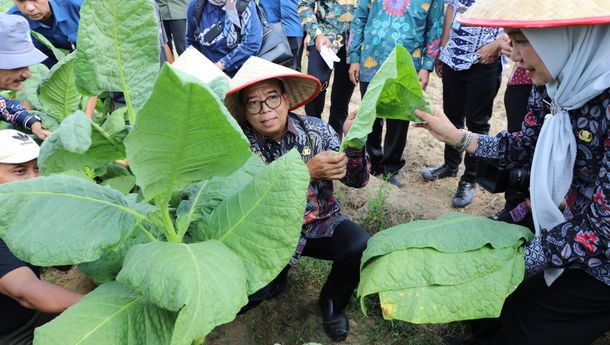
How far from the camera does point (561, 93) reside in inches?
66.0

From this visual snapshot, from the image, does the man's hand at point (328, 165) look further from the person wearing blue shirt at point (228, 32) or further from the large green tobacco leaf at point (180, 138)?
the person wearing blue shirt at point (228, 32)

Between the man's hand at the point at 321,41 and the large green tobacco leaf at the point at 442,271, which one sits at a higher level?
the large green tobacco leaf at the point at 442,271

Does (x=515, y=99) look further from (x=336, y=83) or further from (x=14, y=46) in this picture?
(x=14, y=46)

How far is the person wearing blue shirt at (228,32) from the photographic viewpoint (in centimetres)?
365

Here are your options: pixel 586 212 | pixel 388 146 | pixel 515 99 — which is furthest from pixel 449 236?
Answer: pixel 388 146

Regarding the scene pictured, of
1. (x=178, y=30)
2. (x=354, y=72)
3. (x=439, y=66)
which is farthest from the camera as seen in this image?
(x=178, y=30)

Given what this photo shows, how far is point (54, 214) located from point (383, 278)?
2.96 ft

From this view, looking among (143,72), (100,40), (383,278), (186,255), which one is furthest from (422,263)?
(100,40)

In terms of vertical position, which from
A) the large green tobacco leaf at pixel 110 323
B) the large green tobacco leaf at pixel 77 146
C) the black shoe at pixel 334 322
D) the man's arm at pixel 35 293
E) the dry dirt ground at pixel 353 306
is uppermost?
the large green tobacco leaf at pixel 77 146

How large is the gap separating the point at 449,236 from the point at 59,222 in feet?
3.58

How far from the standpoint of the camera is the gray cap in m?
2.79

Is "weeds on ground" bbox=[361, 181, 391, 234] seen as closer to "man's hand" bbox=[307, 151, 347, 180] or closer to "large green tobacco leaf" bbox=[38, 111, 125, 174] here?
Result: "man's hand" bbox=[307, 151, 347, 180]

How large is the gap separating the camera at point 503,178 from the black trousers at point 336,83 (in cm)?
209

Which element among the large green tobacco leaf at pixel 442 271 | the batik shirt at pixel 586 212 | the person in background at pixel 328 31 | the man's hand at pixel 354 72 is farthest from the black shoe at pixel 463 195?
the large green tobacco leaf at pixel 442 271
